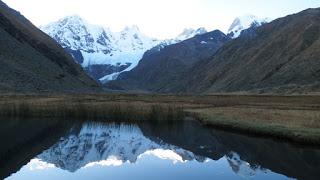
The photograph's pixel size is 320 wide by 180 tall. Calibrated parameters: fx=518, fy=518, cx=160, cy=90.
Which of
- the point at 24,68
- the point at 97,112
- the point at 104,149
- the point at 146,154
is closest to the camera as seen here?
the point at 146,154

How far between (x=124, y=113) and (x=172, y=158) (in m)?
28.9

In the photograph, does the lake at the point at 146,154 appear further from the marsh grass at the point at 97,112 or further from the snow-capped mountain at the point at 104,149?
the marsh grass at the point at 97,112

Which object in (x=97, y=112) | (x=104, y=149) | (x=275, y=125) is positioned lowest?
(x=104, y=149)

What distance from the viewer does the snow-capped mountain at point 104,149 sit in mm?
39062

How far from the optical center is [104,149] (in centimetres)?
4488

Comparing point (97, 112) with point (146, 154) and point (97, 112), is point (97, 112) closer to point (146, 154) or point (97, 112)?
point (97, 112)

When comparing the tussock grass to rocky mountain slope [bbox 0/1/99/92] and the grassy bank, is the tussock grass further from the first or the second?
rocky mountain slope [bbox 0/1/99/92]

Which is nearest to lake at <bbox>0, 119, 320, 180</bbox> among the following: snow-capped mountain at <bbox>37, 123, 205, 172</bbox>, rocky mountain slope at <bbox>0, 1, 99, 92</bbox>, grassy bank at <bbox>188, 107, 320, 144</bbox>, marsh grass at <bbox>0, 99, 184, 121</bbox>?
snow-capped mountain at <bbox>37, 123, 205, 172</bbox>

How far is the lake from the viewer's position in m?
33.3

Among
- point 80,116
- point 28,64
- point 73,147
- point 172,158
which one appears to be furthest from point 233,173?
point 28,64

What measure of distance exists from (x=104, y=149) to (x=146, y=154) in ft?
14.3

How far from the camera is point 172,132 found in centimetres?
5547

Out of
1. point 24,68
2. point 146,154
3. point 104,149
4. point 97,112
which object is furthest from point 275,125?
point 24,68

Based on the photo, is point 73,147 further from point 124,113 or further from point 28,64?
point 28,64
